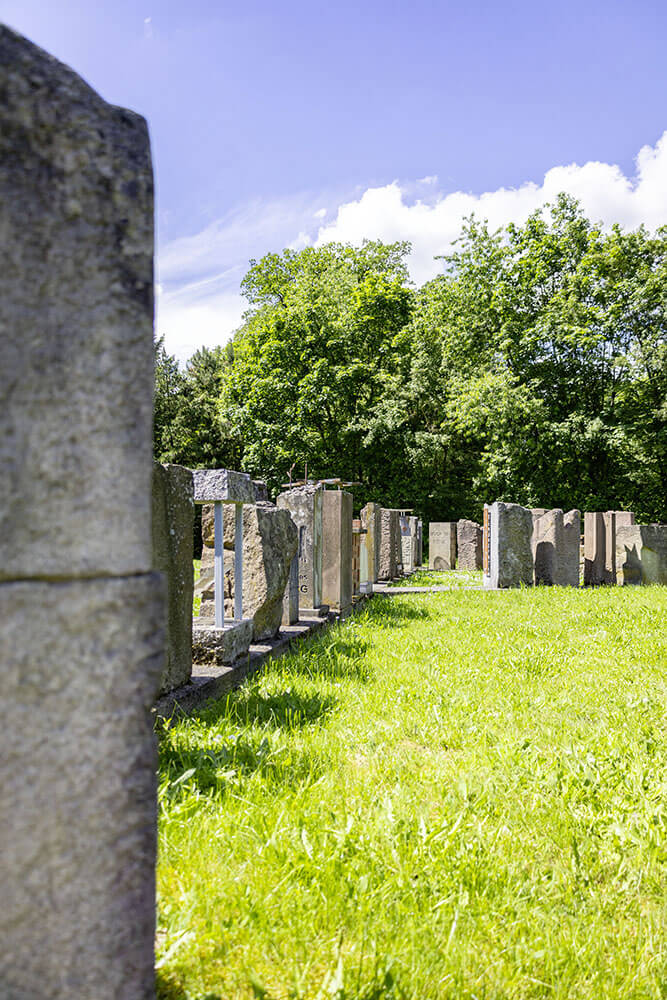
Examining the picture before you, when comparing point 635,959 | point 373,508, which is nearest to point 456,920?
point 635,959

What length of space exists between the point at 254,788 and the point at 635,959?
1426 mm

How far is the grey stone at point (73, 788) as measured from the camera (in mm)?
1062

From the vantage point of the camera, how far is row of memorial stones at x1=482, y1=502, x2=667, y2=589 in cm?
1289

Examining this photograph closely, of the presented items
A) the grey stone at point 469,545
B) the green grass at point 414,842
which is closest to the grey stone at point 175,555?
the green grass at point 414,842

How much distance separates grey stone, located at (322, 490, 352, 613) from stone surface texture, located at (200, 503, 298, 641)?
2.03 metres

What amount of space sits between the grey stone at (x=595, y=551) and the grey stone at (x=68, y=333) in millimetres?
13672

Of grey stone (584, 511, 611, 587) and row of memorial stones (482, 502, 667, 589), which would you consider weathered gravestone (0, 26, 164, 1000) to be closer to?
row of memorial stones (482, 502, 667, 589)

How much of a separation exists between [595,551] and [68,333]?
13887 mm

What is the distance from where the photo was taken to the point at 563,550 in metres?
13.3

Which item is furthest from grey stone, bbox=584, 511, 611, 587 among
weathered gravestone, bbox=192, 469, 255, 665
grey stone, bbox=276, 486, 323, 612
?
weathered gravestone, bbox=192, 469, 255, 665

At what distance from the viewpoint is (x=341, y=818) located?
2539 millimetres

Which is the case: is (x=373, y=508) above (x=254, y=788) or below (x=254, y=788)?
above

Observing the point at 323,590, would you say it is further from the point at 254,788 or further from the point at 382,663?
the point at 254,788

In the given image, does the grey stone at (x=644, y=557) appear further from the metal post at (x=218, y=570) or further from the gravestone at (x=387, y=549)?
the metal post at (x=218, y=570)
